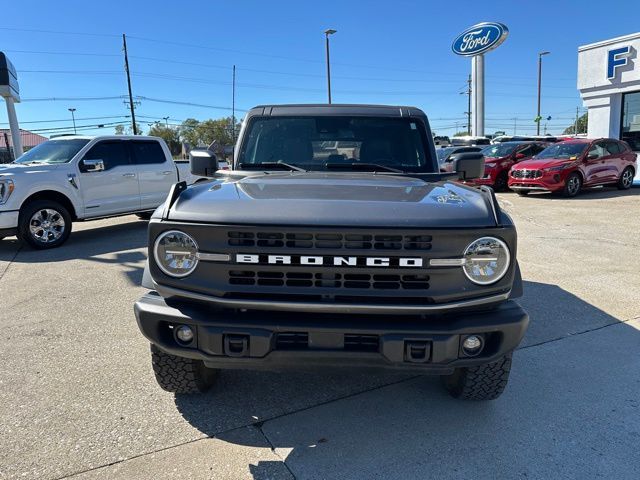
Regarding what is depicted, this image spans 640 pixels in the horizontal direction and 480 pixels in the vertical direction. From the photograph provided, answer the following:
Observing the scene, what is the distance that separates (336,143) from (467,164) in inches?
40.4

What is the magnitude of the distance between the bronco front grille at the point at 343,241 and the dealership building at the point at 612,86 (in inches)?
718

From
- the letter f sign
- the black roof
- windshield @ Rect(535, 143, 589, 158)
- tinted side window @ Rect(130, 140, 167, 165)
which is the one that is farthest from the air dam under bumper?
the letter f sign

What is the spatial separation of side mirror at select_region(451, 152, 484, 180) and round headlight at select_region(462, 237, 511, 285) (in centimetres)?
150

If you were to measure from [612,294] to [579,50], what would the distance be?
1698 centimetres

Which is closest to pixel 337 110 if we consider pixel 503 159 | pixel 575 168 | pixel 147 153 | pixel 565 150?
pixel 147 153

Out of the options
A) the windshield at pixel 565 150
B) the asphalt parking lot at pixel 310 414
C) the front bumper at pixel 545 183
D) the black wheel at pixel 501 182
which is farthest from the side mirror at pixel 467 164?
the black wheel at pixel 501 182

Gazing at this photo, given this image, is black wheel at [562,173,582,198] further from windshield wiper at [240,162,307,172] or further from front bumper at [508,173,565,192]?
windshield wiper at [240,162,307,172]

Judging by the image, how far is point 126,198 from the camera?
9266mm

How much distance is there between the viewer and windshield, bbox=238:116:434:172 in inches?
147

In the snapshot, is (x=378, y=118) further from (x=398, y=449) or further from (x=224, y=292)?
(x=398, y=449)

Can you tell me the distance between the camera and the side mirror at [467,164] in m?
3.72

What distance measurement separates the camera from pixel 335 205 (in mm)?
2373

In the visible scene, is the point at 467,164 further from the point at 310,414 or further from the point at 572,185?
the point at 572,185

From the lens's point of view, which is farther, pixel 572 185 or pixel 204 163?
pixel 572 185
